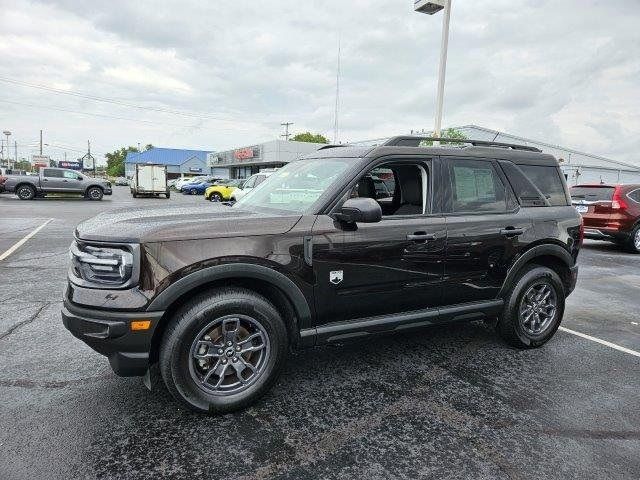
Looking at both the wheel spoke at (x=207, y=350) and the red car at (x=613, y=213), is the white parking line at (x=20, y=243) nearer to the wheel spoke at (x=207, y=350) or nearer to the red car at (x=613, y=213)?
the wheel spoke at (x=207, y=350)

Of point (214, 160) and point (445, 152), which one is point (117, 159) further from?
point (445, 152)

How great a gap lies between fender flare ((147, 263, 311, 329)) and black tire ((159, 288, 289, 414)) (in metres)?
0.13

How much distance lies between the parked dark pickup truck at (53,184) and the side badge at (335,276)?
25.3m

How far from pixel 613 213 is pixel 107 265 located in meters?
11.4

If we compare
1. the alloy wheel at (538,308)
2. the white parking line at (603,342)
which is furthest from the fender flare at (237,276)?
the white parking line at (603,342)

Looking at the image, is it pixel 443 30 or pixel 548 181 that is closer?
pixel 548 181

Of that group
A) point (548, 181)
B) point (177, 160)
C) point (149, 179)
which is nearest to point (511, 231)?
point (548, 181)

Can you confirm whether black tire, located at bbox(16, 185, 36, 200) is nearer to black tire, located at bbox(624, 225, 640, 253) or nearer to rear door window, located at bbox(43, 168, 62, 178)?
rear door window, located at bbox(43, 168, 62, 178)

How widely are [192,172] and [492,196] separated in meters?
92.7

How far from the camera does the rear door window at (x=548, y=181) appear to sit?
4.39 metres

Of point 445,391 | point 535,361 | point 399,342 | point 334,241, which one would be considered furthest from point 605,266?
point 334,241

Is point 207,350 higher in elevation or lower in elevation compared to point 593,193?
lower

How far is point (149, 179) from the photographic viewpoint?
1182 inches

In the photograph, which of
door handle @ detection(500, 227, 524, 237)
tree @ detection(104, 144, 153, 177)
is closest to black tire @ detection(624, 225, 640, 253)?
door handle @ detection(500, 227, 524, 237)
